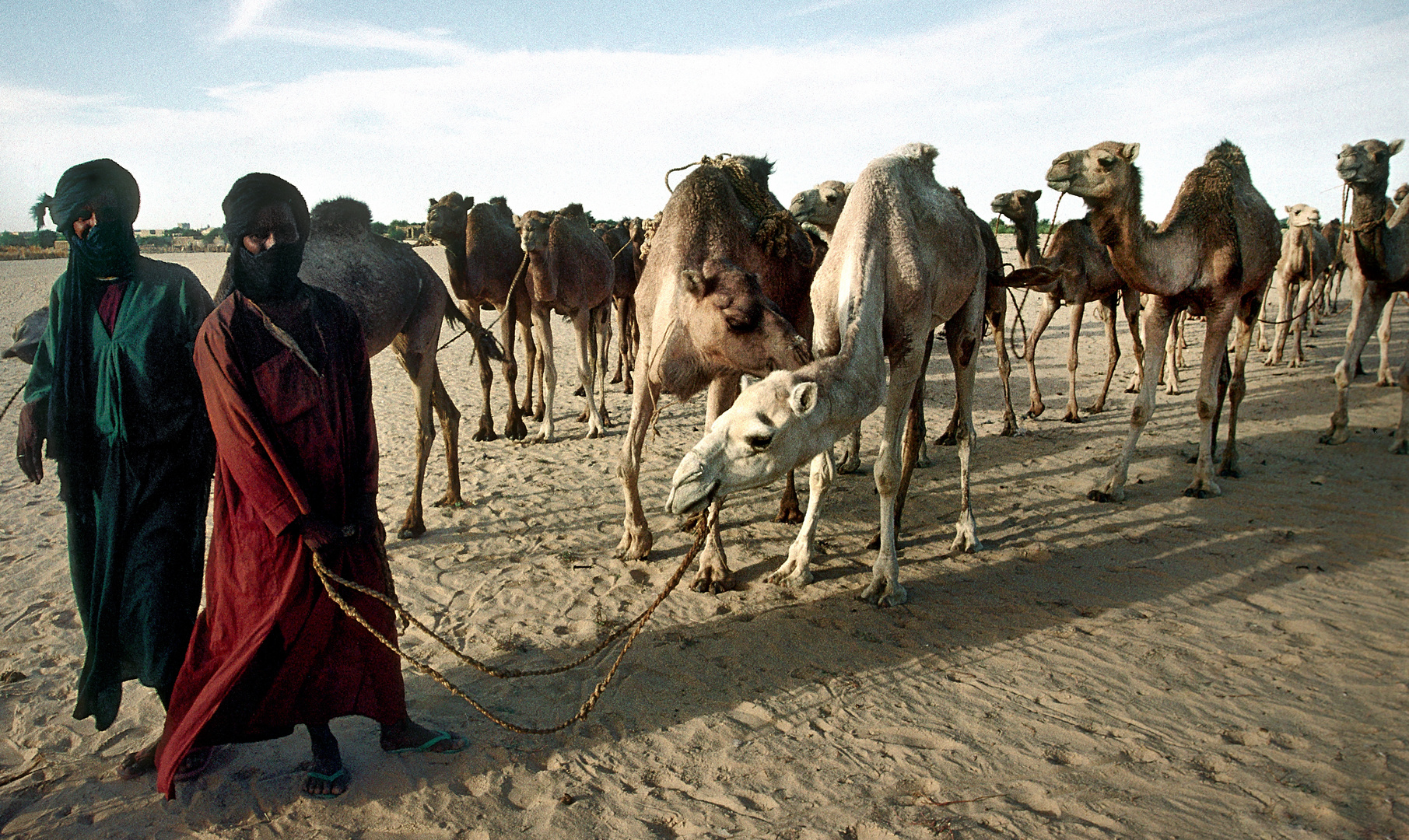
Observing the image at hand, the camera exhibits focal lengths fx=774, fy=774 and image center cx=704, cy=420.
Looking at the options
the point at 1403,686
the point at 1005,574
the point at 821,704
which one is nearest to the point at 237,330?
the point at 821,704

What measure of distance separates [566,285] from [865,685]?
7.23 m

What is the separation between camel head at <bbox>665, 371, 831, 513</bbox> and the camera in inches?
124

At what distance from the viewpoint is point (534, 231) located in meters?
9.06

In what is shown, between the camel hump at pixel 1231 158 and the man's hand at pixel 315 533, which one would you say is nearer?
the man's hand at pixel 315 533

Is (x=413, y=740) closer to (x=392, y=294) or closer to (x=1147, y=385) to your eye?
(x=392, y=294)

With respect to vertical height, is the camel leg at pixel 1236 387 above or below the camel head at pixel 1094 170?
below

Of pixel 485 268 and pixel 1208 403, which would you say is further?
pixel 485 268

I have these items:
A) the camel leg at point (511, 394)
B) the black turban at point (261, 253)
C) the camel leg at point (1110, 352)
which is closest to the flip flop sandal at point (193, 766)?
the black turban at point (261, 253)

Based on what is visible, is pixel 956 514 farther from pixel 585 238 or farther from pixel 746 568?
pixel 585 238

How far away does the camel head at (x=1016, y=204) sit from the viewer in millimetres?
Result: 9742

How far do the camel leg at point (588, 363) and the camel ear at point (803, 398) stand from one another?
6.13m

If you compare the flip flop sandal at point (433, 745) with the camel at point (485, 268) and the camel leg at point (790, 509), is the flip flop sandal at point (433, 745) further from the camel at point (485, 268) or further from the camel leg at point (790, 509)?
the camel at point (485, 268)

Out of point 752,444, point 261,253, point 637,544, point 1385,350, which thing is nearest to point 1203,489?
point 637,544

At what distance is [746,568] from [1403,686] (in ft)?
11.9
